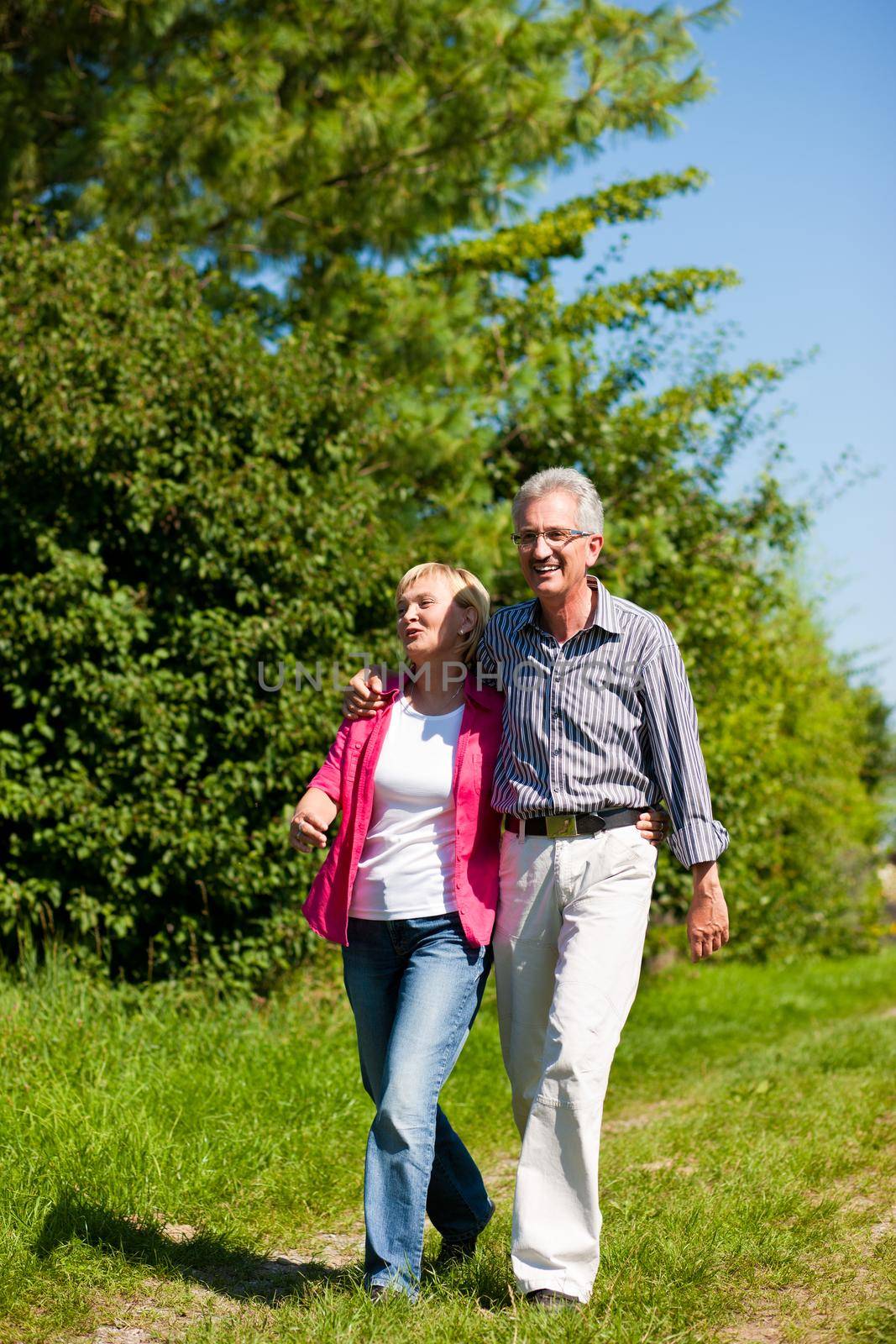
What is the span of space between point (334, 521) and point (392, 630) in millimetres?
855

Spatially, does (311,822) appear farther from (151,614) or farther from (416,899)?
(151,614)

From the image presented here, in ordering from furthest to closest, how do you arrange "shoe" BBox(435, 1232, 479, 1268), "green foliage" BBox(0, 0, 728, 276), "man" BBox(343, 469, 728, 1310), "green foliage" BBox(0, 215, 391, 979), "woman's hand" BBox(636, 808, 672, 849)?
"green foliage" BBox(0, 0, 728, 276)
"green foliage" BBox(0, 215, 391, 979)
"shoe" BBox(435, 1232, 479, 1268)
"woman's hand" BBox(636, 808, 672, 849)
"man" BBox(343, 469, 728, 1310)

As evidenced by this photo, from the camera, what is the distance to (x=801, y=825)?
50.3ft

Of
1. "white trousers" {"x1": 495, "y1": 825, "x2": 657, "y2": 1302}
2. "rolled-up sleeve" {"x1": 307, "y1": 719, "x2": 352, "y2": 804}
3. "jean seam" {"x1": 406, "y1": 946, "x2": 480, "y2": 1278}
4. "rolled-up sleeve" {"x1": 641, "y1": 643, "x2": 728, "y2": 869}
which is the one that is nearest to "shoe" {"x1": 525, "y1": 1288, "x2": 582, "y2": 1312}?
"white trousers" {"x1": 495, "y1": 825, "x2": 657, "y2": 1302}

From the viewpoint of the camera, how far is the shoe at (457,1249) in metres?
3.38

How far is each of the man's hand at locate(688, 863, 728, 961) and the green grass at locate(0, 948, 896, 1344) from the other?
0.85 meters

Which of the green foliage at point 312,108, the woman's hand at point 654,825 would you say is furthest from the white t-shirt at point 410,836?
the green foliage at point 312,108

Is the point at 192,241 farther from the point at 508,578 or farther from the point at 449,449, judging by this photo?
the point at 508,578

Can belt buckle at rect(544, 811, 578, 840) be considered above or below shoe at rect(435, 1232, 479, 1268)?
above

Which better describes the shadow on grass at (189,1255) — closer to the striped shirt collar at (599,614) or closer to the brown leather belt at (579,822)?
the brown leather belt at (579,822)

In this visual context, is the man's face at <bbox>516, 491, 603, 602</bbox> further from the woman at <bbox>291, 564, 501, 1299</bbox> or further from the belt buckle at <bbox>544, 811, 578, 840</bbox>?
the belt buckle at <bbox>544, 811, 578, 840</bbox>

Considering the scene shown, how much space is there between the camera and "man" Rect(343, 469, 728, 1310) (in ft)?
10.00

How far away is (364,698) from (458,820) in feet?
1.39

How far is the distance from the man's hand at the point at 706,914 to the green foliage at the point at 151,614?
3.63 metres
